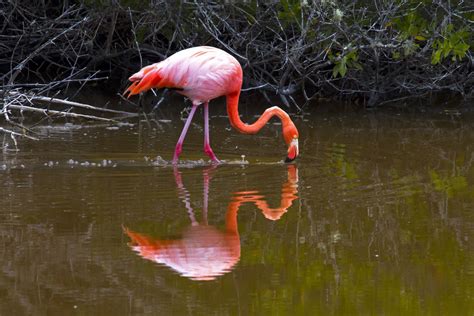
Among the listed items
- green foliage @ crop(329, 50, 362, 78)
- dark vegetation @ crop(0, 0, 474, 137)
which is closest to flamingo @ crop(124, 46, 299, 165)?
dark vegetation @ crop(0, 0, 474, 137)

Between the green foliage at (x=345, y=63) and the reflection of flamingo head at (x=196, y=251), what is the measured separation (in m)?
5.26

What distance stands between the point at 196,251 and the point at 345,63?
601 centimetres

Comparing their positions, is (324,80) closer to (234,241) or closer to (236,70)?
(236,70)

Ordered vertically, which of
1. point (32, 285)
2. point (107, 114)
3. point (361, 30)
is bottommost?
point (32, 285)

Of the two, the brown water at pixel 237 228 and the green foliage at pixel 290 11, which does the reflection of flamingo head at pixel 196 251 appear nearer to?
the brown water at pixel 237 228

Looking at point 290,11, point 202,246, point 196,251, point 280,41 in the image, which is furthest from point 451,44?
point 196,251

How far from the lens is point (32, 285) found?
460 cm

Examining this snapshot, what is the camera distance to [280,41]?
12.2 meters

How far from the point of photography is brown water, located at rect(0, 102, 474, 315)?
14.6 ft

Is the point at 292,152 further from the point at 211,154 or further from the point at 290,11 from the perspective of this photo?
the point at 290,11

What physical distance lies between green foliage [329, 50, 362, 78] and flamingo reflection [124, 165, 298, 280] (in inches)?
174

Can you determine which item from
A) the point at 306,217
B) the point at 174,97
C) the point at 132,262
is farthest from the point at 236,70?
the point at 174,97

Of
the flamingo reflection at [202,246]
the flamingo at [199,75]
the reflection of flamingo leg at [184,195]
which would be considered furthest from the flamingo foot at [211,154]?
the flamingo reflection at [202,246]

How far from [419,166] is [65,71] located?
21.1 feet
